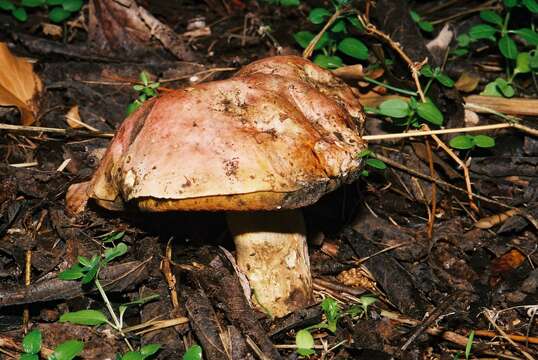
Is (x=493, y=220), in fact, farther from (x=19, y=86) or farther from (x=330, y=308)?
(x=19, y=86)

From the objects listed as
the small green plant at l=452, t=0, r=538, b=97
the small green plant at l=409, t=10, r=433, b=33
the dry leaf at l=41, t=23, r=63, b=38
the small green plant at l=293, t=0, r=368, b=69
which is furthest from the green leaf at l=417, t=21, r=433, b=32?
the dry leaf at l=41, t=23, r=63, b=38

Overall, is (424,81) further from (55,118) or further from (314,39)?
(55,118)

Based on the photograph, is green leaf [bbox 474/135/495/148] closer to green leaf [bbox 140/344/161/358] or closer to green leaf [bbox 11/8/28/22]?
green leaf [bbox 140/344/161/358]

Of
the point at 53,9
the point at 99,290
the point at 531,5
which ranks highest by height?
the point at 531,5

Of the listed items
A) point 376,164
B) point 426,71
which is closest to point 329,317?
point 376,164

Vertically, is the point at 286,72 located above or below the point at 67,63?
above

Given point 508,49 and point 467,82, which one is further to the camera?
point 467,82

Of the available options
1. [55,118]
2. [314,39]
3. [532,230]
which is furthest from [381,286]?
[55,118]
